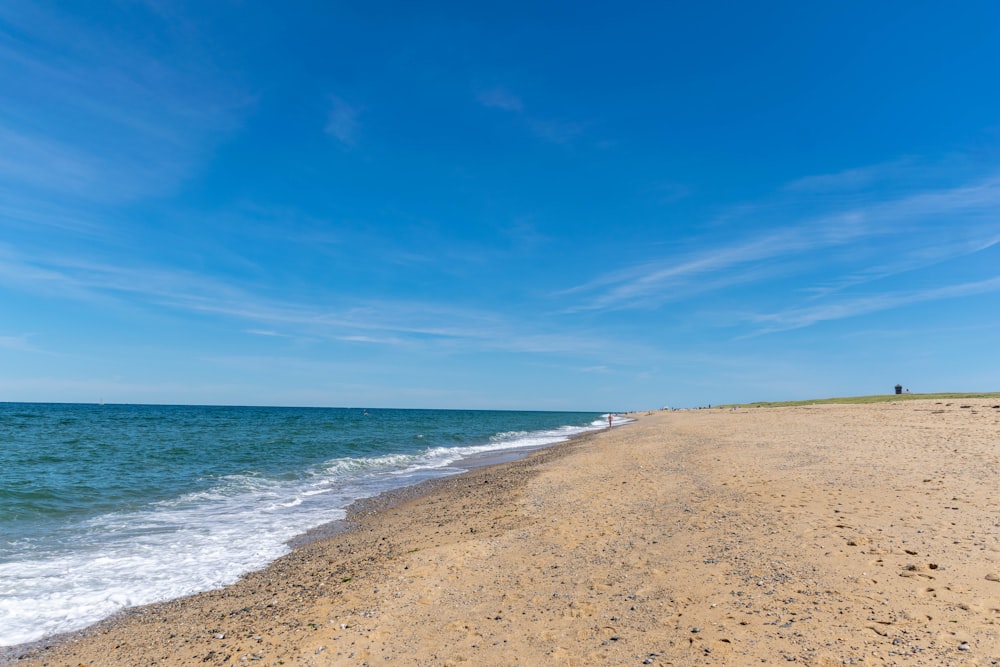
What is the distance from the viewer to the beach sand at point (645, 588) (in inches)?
206

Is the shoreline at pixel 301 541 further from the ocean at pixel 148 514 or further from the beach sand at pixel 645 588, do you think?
the ocean at pixel 148 514

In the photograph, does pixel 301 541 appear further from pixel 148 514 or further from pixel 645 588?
pixel 645 588

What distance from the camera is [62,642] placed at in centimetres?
721

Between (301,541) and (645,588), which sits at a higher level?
(645,588)

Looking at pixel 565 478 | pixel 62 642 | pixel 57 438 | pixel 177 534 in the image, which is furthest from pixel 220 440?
pixel 62 642

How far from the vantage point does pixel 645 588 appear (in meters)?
6.76

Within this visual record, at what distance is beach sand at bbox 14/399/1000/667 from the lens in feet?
17.2

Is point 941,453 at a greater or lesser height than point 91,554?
greater

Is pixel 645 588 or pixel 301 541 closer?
pixel 645 588

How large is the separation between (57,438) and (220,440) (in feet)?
42.7

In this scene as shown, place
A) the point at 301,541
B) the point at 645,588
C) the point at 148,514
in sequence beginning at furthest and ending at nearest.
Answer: the point at 148,514 < the point at 301,541 < the point at 645,588

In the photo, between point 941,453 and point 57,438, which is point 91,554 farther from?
point 57,438

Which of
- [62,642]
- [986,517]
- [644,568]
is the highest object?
[986,517]

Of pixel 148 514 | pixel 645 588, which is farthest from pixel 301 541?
pixel 645 588
